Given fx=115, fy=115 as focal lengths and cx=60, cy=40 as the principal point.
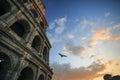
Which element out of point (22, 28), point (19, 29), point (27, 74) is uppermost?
point (22, 28)

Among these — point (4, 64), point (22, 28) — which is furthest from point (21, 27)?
point (4, 64)

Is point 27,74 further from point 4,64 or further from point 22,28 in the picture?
point 22,28

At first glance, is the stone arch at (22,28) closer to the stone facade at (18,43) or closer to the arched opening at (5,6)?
the stone facade at (18,43)

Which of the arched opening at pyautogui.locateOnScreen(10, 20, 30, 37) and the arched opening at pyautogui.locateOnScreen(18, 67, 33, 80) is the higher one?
the arched opening at pyautogui.locateOnScreen(10, 20, 30, 37)

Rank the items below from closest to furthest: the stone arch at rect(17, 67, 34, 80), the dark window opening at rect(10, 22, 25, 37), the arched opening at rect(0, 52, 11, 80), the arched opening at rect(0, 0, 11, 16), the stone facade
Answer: the arched opening at rect(0, 52, 11, 80), the stone facade, the arched opening at rect(0, 0, 11, 16), the stone arch at rect(17, 67, 34, 80), the dark window opening at rect(10, 22, 25, 37)

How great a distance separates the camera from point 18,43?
1162cm

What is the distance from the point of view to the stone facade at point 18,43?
34.4 ft

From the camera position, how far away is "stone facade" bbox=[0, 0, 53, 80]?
34.4 feet

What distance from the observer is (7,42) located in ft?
34.1

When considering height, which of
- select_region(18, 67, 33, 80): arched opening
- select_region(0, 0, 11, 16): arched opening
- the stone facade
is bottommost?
select_region(18, 67, 33, 80): arched opening

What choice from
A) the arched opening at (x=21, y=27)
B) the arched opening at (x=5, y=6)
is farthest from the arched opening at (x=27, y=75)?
the arched opening at (x=5, y=6)

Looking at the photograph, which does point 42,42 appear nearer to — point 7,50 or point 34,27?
point 34,27

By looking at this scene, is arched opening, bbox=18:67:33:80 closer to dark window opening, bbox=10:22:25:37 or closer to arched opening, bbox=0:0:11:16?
dark window opening, bbox=10:22:25:37

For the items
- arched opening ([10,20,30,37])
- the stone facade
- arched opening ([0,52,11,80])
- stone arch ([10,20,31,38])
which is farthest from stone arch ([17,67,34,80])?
arched opening ([10,20,30,37])
